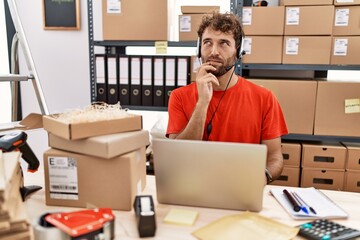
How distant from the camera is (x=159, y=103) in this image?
2.29 metres

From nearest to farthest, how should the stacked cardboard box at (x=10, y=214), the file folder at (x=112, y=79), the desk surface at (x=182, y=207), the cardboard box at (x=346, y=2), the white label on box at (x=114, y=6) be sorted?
the stacked cardboard box at (x=10, y=214) < the desk surface at (x=182, y=207) < the cardboard box at (x=346, y=2) < the white label on box at (x=114, y=6) < the file folder at (x=112, y=79)

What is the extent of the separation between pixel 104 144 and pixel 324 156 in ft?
5.39

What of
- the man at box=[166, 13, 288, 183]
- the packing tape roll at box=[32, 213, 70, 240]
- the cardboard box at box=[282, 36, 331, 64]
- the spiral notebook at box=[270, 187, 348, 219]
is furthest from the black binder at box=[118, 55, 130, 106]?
the packing tape roll at box=[32, 213, 70, 240]

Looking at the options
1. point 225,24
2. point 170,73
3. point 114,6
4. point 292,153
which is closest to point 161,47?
point 170,73

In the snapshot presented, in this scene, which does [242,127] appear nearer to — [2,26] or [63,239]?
[63,239]

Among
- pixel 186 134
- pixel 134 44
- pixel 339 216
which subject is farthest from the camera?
pixel 134 44

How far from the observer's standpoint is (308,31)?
205 centimetres

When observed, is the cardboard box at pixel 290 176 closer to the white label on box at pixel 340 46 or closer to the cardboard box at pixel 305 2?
the white label on box at pixel 340 46

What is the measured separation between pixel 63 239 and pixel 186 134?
85 centimetres

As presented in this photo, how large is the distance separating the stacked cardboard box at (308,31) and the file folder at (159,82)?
0.79 m

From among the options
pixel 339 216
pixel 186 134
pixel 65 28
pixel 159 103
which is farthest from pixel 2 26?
pixel 339 216

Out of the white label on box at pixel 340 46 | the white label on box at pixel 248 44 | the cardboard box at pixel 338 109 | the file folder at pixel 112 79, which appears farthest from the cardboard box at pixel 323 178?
the file folder at pixel 112 79

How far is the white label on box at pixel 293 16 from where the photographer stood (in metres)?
2.05

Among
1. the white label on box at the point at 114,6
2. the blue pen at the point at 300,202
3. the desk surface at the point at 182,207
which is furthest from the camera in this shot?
the white label on box at the point at 114,6
